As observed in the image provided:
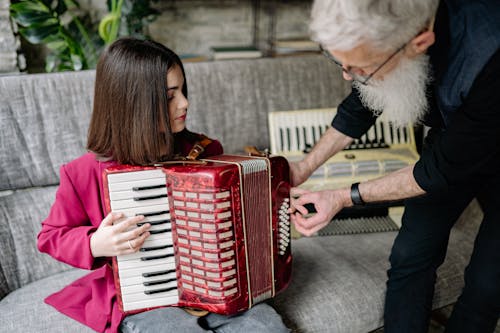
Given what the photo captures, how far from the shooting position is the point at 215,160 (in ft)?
4.00

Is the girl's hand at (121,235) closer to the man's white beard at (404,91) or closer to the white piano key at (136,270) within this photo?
the white piano key at (136,270)

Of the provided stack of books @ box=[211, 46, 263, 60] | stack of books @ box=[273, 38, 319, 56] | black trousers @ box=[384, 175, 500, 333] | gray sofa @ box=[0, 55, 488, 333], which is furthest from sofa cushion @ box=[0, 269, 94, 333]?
stack of books @ box=[273, 38, 319, 56]

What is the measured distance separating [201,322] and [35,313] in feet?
1.85

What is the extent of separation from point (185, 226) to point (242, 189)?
0.59ft

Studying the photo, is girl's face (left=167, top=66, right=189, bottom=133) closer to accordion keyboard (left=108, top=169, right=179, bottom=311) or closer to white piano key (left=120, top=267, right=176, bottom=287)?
accordion keyboard (left=108, top=169, right=179, bottom=311)

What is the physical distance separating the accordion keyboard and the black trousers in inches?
28.9

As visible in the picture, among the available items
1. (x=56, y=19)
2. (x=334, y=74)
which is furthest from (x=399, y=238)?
(x=56, y=19)

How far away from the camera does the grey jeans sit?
1185 millimetres

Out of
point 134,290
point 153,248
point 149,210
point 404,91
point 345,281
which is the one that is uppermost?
point 404,91

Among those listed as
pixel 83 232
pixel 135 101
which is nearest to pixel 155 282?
pixel 83 232

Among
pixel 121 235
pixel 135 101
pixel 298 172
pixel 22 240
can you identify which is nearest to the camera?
pixel 121 235

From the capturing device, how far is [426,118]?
1.38 metres

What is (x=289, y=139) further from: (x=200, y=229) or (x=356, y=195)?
(x=200, y=229)

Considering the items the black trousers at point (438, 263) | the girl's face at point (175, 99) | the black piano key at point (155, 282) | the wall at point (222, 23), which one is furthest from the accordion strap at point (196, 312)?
the wall at point (222, 23)
